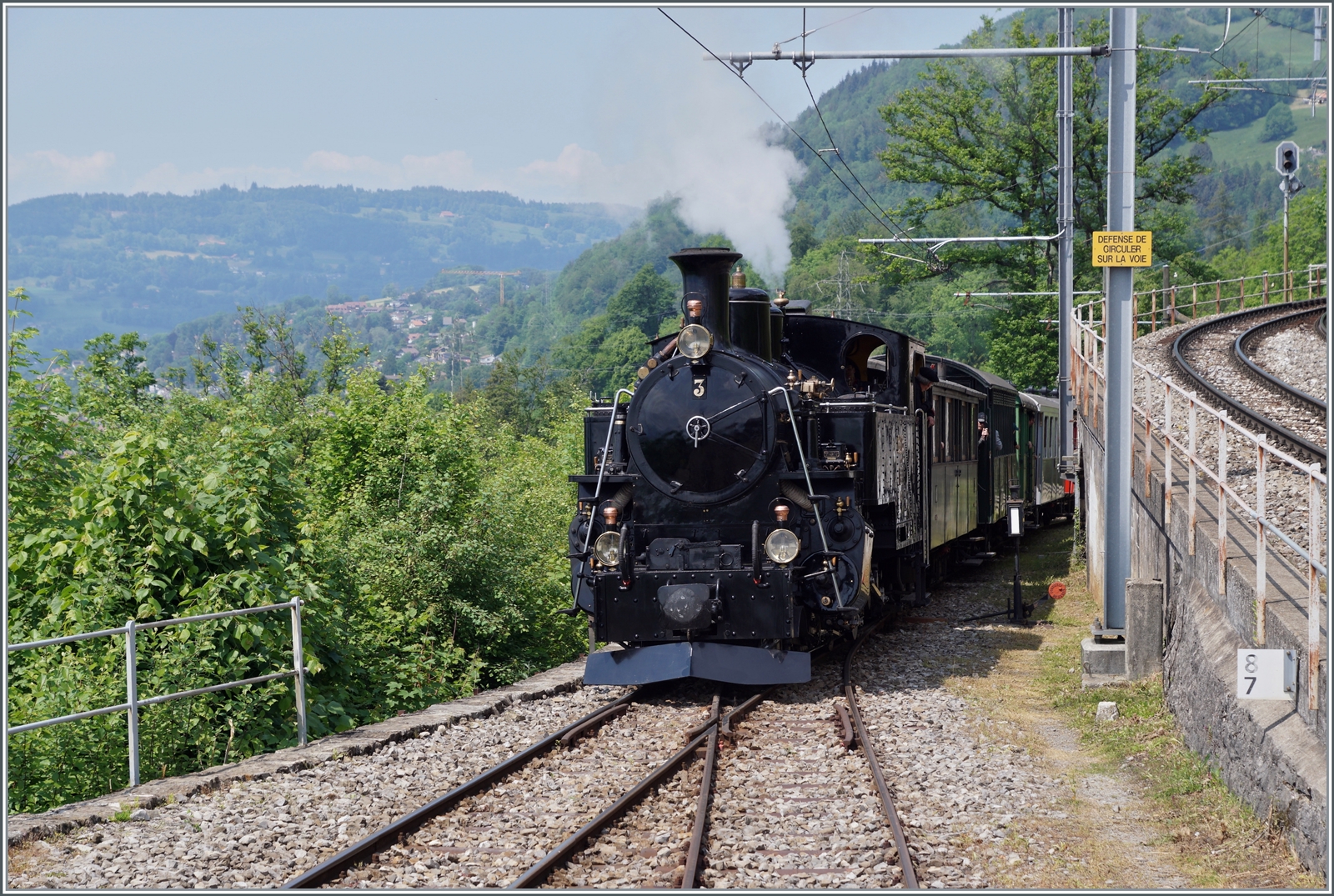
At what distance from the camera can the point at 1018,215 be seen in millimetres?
37438

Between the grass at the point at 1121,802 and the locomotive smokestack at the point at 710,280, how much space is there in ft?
12.7

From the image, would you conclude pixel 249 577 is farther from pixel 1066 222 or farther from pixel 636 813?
pixel 1066 222

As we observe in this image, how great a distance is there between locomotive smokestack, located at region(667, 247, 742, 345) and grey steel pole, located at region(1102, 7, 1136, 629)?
10.8 ft

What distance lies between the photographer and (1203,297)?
42062 mm

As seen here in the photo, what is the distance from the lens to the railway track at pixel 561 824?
586 centimetres

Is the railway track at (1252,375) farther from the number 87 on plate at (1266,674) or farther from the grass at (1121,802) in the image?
the number 87 on plate at (1266,674)

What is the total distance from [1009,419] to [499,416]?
176 ft

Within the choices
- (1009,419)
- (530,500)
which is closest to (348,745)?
(530,500)

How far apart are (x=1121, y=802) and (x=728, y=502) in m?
4.09

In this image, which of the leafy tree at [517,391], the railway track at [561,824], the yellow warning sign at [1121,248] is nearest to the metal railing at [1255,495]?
the yellow warning sign at [1121,248]

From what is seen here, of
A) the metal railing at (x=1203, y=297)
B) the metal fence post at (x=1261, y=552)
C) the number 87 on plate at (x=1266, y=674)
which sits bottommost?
the number 87 on plate at (x=1266, y=674)

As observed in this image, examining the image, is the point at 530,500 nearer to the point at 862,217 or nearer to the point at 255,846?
the point at 255,846

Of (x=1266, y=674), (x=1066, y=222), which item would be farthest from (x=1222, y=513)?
(x=1066, y=222)

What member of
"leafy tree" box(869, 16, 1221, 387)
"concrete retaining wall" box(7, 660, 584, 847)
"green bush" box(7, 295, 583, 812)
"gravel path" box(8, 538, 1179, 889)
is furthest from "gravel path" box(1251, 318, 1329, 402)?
"concrete retaining wall" box(7, 660, 584, 847)
